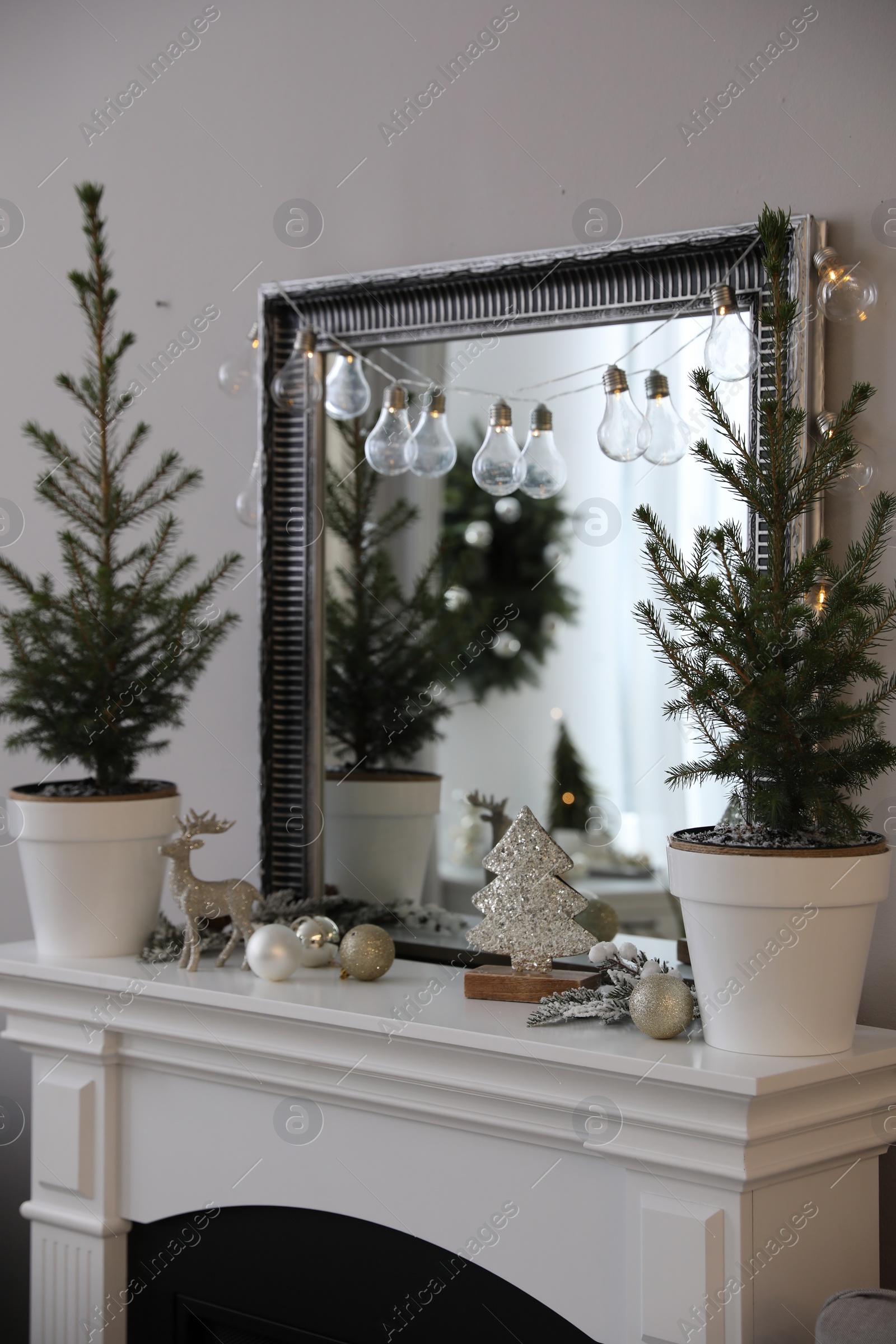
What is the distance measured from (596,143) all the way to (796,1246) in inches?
55.2

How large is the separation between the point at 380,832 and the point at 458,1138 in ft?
1.74

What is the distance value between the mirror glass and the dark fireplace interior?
1.55 ft

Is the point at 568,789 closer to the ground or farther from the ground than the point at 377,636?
closer to the ground

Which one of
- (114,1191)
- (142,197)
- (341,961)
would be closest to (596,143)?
(142,197)

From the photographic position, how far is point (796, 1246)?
1308mm

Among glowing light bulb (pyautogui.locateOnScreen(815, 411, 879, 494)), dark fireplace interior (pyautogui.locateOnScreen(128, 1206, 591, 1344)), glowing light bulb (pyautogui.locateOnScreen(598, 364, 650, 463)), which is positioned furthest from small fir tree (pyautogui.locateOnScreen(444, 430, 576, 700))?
dark fireplace interior (pyautogui.locateOnScreen(128, 1206, 591, 1344))

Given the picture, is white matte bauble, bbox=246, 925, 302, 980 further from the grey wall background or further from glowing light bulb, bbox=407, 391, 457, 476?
glowing light bulb, bbox=407, 391, 457, 476

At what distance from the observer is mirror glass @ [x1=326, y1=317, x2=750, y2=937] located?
1647mm

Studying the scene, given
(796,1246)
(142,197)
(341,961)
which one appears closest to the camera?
(796,1246)

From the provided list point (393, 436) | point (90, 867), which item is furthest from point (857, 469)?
point (90, 867)

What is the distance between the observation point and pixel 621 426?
1.65 m

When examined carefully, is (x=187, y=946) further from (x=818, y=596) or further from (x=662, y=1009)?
(x=818, y=596)

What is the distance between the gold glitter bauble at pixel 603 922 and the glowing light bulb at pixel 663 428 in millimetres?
603

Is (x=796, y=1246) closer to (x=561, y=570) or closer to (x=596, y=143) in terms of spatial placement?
(x=561, y=570)
